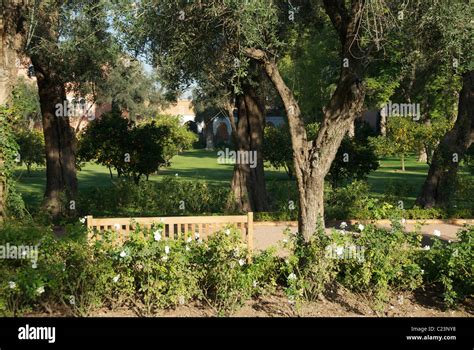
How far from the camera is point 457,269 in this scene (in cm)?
762

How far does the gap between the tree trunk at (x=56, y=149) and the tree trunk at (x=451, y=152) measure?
8.91 meters

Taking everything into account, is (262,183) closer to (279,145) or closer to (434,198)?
(434,198)

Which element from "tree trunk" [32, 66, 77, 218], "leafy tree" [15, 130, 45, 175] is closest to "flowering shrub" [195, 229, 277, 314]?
"tree trunk" [32, 66, 77, 218]

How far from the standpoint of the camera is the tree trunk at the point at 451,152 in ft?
49.4

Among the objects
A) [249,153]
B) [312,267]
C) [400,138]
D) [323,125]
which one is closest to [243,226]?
[312,267]

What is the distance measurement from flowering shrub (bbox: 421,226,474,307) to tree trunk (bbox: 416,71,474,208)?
305 inches

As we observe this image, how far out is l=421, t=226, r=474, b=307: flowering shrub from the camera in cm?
748

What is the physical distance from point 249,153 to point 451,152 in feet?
16.4

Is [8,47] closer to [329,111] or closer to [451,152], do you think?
[329,111]

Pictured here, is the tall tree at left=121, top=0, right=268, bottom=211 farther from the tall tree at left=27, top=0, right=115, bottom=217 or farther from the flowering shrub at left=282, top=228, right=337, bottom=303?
the tall tree at left=27, top=0, right=115, bottom=217

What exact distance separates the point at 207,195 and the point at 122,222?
8.66 meters

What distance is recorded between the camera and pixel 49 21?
14.2 metres

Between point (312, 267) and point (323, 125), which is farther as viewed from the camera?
point (323, 125)
